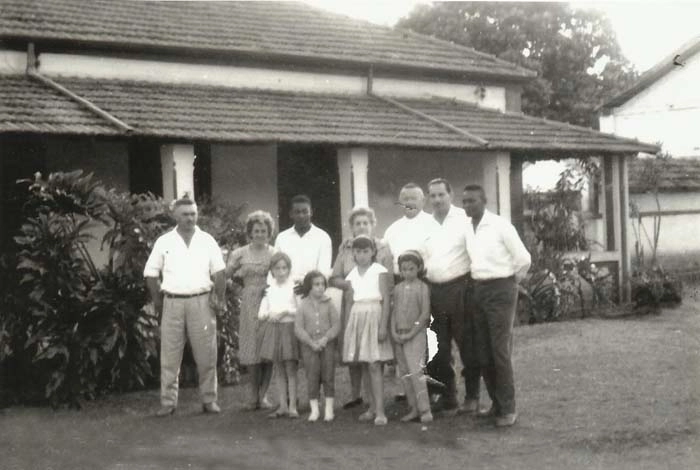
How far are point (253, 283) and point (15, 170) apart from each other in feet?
15.3

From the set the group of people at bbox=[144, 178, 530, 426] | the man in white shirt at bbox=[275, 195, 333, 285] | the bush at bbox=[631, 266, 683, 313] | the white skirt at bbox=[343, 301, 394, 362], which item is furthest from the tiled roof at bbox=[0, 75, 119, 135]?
the bush at bbox=[631, 266, 683, 313]

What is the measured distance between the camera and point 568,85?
35906mm

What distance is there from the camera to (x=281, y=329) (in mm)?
8453

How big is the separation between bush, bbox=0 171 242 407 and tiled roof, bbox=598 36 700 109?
1730 centimetres

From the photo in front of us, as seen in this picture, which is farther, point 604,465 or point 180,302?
point 180,302

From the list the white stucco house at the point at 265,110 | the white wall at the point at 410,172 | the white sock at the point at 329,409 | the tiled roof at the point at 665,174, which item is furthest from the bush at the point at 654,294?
the white sock at the point at 329,409

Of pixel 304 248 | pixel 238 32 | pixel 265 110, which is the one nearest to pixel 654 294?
pixel 265 110

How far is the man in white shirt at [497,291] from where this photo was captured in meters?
7.74

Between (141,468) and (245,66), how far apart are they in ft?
29.0

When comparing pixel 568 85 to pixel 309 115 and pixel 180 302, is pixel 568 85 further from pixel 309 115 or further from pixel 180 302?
pixel 180 302

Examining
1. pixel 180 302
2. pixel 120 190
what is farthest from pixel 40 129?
pixel 180 302

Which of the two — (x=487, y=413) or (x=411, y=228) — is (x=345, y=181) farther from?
(x=487, y=413)

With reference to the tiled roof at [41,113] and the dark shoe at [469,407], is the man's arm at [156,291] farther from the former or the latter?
the tiled roof at [41,113]

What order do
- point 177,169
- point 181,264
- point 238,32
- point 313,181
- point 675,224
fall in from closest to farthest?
1. point 181,264
2. point 177,169
3. point 313,181
4. point 238,32
5. point 675,224
